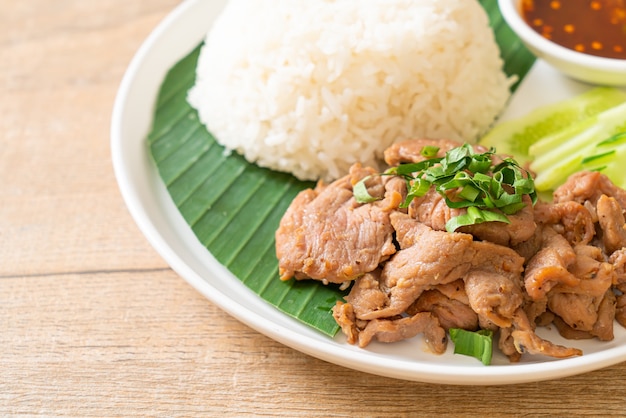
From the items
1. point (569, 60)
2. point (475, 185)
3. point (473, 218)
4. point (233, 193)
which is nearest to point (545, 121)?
point (569, 60)

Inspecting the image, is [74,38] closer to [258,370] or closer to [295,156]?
[295,156]

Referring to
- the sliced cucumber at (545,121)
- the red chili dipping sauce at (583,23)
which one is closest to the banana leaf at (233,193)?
the red chili dipping sauce at (583,23)

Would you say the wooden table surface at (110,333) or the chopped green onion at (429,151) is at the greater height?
the chopped green onion at (429,151)

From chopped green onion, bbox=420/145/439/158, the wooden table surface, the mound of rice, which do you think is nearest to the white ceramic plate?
the wooden table surface

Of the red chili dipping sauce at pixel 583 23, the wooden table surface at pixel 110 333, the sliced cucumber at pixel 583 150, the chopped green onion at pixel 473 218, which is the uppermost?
the chopped green onion at pixel 473 218

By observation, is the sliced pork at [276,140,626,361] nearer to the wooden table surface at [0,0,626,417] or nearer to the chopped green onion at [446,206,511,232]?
the chopped green onion at [446,206,511,232]

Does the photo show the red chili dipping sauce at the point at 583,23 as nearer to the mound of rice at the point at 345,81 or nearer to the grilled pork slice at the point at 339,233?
the mound of rice at the point at 345,81

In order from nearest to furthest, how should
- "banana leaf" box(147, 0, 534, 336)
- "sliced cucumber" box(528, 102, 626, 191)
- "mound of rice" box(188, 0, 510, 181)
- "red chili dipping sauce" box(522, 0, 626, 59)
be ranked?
"banana leaf" box(147, 0, 534, 336) < "sliced cucumber" box(528, 102, 626, 191) < "mound of rice" box(188, 0, 510, 181) < "red chili dipping sauce" box(522, 0, 626, 59)

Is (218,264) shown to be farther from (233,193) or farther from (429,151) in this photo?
(429,151)
